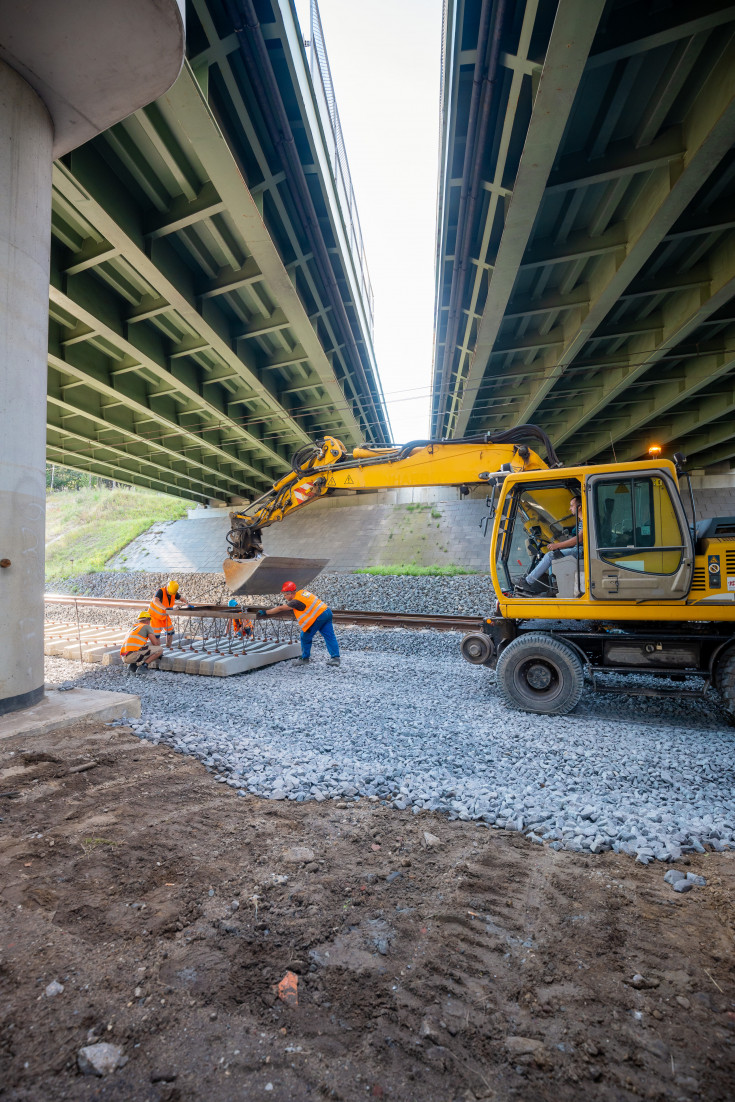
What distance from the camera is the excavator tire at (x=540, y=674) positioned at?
5590 millimetres

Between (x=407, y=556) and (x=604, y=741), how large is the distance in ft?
45.6

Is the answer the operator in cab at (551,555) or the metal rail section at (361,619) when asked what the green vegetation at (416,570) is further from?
the operator in cab at (551,555)

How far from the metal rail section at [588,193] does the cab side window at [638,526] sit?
3477 mm

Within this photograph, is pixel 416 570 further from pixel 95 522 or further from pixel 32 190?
pixel 95 522

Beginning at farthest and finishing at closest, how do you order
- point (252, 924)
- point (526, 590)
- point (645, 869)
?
1. point (526, 590)
2. point (645, 869)
3. point (252, 924)

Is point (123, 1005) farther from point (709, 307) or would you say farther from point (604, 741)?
point (709, 307)

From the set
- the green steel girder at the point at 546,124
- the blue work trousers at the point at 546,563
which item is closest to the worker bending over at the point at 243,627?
the blue work trousers at the point at 546,563

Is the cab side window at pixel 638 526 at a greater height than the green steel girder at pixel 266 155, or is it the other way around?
the green steel girder at pixel 266 155

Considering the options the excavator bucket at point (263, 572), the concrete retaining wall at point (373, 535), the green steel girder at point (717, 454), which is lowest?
the excavator bucket at point (263, 572)

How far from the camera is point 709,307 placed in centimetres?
804

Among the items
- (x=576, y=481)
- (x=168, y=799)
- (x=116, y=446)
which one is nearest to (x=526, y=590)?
(x=576, y=481)

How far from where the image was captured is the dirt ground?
1.45 m

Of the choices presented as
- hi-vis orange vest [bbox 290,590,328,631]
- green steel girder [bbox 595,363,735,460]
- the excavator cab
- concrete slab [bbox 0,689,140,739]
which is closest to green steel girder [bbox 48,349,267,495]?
hi-vis orange vest [bbox 290,590,328,631]

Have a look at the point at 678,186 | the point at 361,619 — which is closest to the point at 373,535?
Result: the point at 361,619
